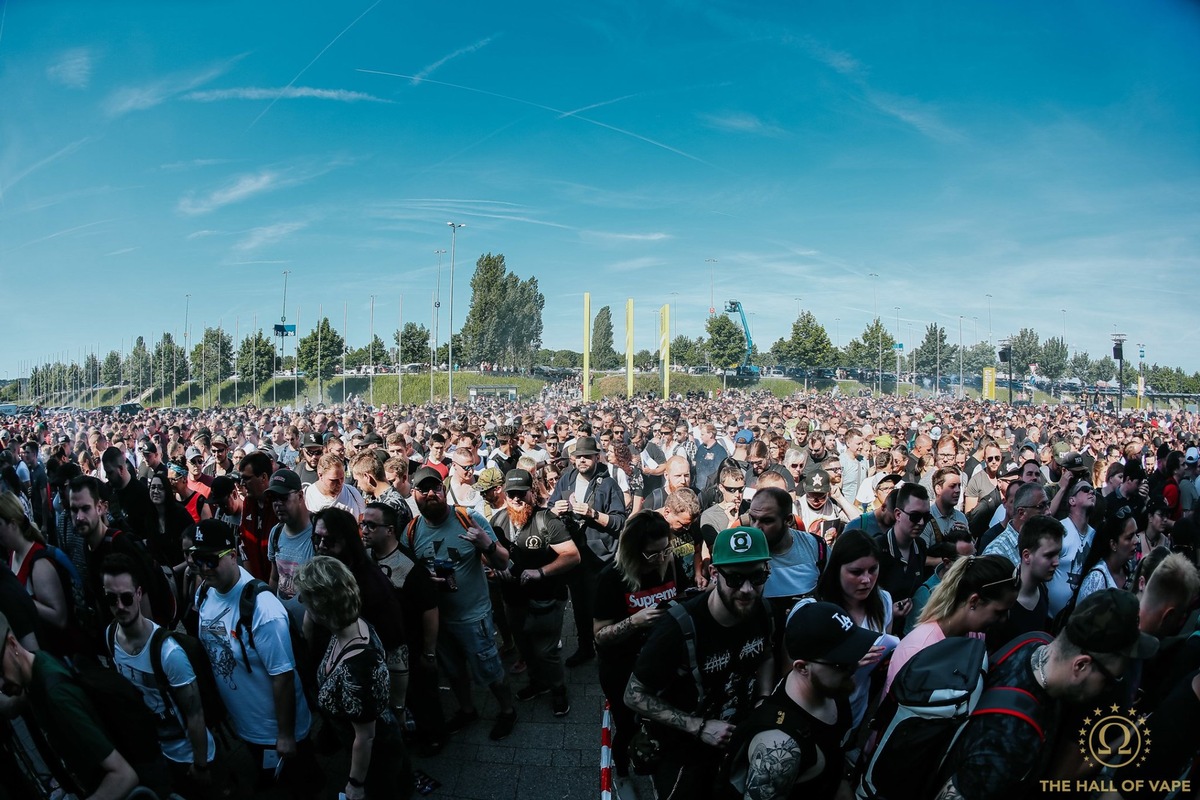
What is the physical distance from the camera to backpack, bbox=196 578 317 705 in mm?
3410

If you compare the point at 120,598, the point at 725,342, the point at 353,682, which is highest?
the point at 725,342

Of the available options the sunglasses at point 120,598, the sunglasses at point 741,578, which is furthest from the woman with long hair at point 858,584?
the sunglasses at point 120,598

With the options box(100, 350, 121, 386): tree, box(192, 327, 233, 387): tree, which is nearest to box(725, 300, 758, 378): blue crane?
box(192, 327, 233, 387): tree

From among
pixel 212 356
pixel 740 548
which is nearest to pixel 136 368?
pixel 212 356

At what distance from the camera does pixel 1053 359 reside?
304 ft

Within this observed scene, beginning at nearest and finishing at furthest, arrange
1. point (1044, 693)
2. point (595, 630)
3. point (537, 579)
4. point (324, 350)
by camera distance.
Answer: point (1044, 693), point (595, 630), point (537, 579), point (324, 350)

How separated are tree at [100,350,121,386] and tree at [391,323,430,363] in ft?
198

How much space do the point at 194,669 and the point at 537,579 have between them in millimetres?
2259

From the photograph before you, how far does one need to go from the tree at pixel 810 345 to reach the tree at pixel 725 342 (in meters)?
6.92

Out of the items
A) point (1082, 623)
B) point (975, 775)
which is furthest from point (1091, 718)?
point (975, 775)

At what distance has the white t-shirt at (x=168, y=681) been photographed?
316cm

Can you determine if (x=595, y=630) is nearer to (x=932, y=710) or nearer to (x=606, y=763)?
(x=606, y=763)

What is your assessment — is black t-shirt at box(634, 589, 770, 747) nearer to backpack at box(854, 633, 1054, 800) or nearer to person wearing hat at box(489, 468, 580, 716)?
backpack at box(854, 633, 1054, 800)

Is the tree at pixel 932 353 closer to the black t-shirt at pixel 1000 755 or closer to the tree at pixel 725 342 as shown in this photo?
the tree at pixel 725 342
